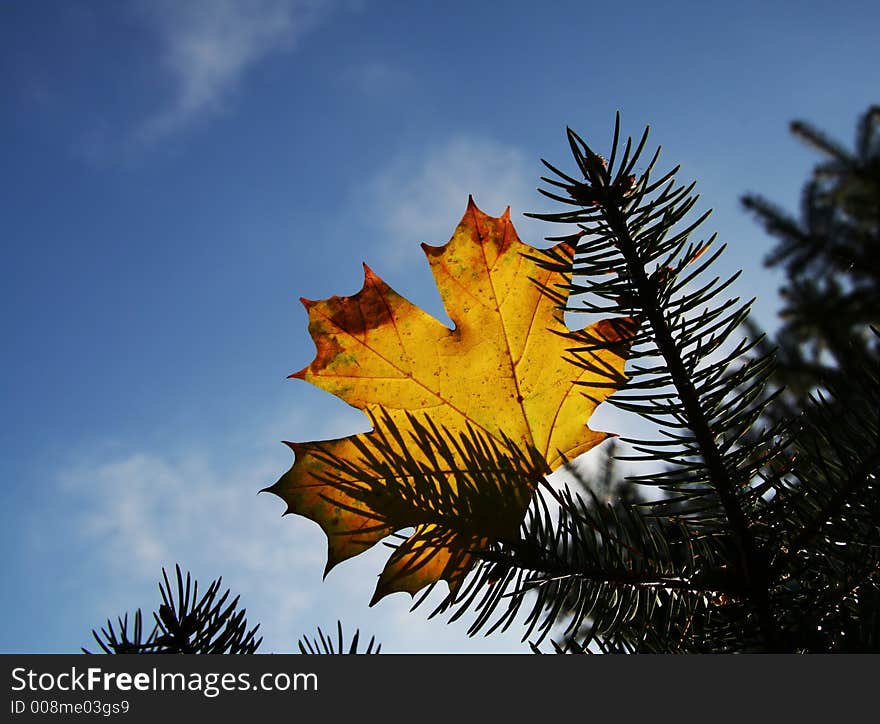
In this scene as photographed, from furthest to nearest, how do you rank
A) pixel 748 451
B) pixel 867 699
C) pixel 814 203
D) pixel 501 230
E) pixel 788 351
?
pixel 814 203, pixel 788 351, pixel 501 230, pixel 748 451, pixel 867 699

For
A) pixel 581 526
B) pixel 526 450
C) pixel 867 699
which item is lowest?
pixel 867 699

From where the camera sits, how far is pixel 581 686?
2.37 ft

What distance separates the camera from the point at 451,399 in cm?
106

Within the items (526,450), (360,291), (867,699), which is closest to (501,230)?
(360,291)

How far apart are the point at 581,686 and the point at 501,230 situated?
702 millimetres

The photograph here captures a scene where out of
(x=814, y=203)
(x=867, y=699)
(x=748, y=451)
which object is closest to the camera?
(x=867, y=699)

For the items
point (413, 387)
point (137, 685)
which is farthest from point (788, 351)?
point (137, 685)

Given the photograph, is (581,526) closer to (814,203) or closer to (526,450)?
(526,450)

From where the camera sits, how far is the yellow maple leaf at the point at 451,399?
86cm

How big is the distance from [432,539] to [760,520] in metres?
0.43

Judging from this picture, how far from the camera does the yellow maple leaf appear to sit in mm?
858

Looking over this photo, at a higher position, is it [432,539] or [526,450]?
[526,450]

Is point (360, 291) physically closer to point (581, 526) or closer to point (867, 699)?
point (581, 526)

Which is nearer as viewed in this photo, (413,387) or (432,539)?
(432,539)
